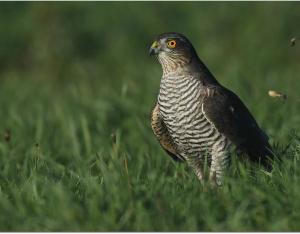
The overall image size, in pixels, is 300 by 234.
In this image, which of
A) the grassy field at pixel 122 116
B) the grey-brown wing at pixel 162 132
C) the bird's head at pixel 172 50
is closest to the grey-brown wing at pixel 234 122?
the grassy field at pixel 122 116

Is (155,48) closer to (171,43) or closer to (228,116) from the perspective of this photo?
(171,43)

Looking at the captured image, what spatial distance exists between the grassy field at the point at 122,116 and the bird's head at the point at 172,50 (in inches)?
33.4

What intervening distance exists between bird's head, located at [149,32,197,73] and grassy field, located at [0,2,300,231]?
2.78 ft

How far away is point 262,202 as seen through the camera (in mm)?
5023

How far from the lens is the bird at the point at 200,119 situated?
611 centimetres

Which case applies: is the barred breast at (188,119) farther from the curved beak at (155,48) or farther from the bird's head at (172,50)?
the curved beak at (155,48)

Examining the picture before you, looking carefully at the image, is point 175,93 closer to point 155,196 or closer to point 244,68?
point 155,196

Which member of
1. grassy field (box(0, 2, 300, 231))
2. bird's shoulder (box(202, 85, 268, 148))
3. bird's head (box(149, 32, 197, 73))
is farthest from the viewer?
bird's head (box(149, 32, 197, 73))

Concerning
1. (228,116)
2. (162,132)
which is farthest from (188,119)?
(162,132)

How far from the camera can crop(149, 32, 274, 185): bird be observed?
6.11 m

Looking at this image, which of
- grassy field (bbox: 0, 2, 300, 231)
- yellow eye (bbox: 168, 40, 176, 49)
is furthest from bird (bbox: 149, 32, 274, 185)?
grassy field (bbox: 0, 2, 300, 231)

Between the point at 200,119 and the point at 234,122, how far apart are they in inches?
11.7

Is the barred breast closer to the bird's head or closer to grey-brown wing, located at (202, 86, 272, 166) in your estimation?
grey-brown wing, located at (202, 86, 272, 166)

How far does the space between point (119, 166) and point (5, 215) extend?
966mm
